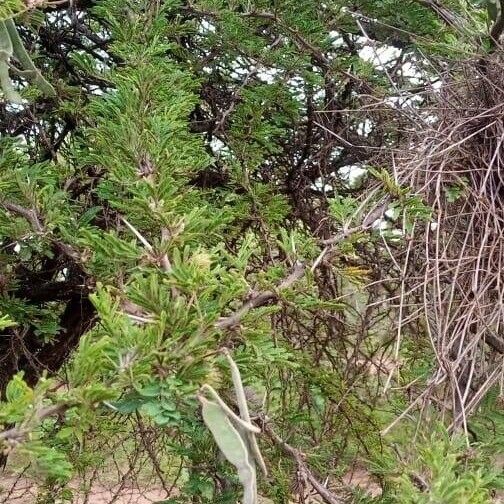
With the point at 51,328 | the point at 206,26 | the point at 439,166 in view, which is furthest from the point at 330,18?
the point at 51,328

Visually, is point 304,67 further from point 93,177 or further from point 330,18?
point 93,177

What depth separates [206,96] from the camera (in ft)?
3.98

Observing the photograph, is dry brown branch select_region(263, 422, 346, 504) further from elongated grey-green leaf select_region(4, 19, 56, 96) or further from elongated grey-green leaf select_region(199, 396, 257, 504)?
elongated grey-green leaf select_region(4, 19, 56, 96)

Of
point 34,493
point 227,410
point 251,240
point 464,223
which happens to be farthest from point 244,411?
point 34,493

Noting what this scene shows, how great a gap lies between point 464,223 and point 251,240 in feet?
1.25

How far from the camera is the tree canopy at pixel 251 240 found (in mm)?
460

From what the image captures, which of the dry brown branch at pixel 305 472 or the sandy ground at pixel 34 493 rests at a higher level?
the dry brown branch at pixel 305 472

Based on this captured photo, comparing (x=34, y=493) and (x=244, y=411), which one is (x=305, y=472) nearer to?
(x=244, y=411)

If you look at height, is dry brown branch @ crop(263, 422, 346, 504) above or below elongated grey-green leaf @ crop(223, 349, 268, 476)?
below

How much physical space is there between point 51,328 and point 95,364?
0.66m

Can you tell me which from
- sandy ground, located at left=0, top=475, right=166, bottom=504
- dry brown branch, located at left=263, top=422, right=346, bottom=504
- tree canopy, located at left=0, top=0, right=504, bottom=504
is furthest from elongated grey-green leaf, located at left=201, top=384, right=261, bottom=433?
sandy ground, located at left=0, top=475, right=166, bottom=504

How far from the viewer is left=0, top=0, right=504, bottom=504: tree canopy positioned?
46cm

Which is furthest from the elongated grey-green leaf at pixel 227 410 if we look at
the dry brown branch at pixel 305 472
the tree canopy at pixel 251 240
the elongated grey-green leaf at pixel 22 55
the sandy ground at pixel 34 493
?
the elongated grey-green leaf at pixel 22 55

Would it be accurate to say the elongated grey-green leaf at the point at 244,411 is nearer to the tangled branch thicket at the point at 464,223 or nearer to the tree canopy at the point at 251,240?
the tree canopy at the point at 251,240
